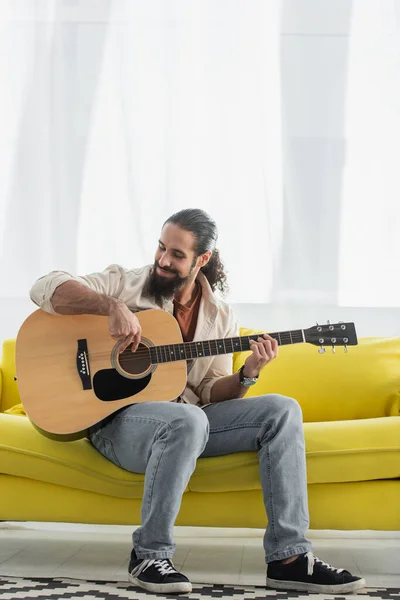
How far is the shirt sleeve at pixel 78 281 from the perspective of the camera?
2.26 meters

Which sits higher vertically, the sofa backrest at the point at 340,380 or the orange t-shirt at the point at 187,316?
the orange t-shirt at the point at 187,316

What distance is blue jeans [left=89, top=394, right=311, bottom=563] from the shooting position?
2.01 m

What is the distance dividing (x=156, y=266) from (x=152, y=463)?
2.07 ft

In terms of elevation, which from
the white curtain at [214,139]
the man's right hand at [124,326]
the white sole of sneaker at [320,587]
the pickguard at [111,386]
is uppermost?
the white curtain at [214,139]

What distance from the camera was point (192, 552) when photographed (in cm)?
251

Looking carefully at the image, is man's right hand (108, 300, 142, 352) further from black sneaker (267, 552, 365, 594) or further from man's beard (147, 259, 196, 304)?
black sneaker (267, 552, 365, 594)

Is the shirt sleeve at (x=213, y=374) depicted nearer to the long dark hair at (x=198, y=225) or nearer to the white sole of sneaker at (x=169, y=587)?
the long dark hair at (x=198, y=225)

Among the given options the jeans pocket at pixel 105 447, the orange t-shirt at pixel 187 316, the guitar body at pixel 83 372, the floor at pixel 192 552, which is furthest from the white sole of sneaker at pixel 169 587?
the orange t-shirt at pixel 187 316

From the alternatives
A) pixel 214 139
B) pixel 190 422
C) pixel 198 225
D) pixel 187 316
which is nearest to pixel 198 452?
pixel 190 422

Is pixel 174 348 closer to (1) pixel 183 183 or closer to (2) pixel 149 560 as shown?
(2) pixel 149 560

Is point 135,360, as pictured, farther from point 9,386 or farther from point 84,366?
point 9,386

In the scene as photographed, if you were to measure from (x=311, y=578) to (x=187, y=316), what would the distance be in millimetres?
861

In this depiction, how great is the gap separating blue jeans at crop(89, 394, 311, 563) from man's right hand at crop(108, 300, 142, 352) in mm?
182

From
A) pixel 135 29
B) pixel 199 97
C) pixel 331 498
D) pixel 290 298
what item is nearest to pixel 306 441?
pixel 331 498
